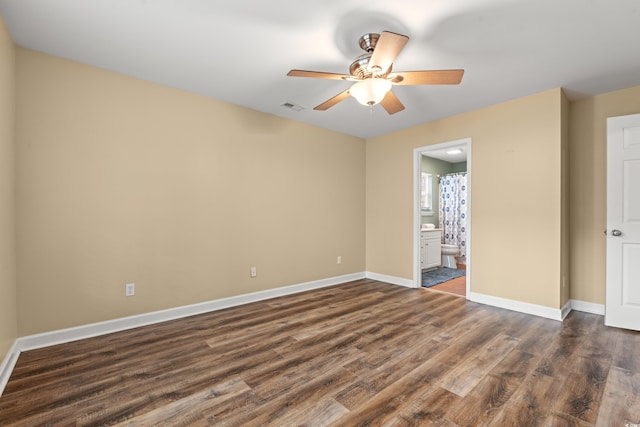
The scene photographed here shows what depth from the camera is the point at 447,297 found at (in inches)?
156

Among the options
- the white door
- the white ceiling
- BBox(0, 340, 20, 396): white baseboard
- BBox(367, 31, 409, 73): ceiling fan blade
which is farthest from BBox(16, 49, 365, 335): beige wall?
the white door

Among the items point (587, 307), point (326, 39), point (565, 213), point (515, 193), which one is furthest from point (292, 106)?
point (587, 307)

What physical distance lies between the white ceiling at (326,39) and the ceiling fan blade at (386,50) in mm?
300

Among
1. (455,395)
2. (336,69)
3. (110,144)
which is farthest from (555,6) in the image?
(110,144)

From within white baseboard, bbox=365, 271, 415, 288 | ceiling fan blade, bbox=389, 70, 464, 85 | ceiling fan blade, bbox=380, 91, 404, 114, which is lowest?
white baseboard, bbox=365, 271, 415, 288

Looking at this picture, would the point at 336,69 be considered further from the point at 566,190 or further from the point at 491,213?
the point at 566,190

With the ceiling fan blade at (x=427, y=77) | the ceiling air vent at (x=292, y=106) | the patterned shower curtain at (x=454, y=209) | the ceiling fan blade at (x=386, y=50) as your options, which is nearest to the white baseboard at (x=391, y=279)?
the patterned shower curtain at (x=454, y=209)

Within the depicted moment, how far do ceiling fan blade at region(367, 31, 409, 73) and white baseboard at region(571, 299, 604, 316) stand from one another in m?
3.56

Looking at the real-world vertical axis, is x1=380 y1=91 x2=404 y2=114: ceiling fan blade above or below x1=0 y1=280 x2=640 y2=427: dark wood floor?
above

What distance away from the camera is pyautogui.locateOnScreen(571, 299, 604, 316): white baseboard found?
3291 mm

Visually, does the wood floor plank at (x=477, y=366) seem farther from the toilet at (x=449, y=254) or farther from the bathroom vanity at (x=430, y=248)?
the toilet at (x=449, y=254)

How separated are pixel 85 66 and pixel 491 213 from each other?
4625 mm

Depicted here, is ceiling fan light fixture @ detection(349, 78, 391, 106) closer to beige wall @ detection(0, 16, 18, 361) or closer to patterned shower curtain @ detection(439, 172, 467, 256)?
beige wall @ detection(0, 16, 18, 361)

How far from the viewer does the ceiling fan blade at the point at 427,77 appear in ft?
6.81
